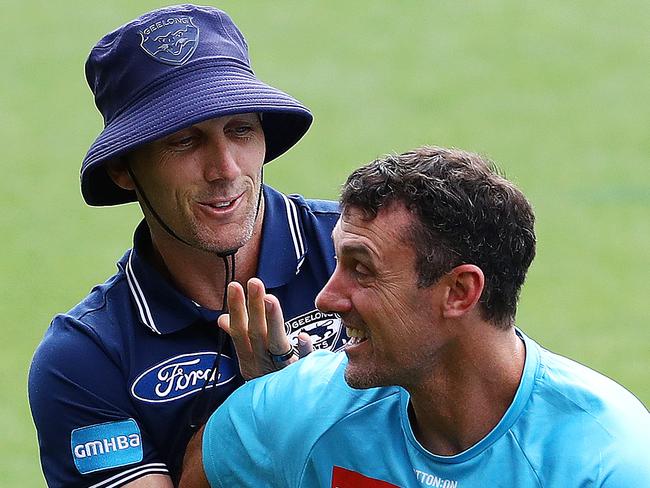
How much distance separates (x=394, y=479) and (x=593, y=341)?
16.2 feet

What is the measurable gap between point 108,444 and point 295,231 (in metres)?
0.78

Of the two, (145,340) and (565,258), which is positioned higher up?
(145,340)

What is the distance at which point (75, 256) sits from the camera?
917cm

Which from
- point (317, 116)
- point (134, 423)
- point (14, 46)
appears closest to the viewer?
point (134, 423)

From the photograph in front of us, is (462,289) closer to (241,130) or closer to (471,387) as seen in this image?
(471,387)

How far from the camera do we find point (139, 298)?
3932 millimetres

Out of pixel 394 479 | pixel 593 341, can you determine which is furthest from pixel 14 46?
pixel 394 479

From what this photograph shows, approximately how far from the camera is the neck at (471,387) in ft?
10.7

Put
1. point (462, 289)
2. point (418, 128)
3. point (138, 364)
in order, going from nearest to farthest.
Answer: point (462, 289) < point (138, 364) < point (418, 128)

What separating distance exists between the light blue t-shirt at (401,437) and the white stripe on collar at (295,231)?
0.46m

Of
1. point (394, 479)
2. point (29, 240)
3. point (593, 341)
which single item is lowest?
point (593, 341)

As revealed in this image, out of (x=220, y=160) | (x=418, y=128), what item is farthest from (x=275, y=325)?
(x=418, y=128)

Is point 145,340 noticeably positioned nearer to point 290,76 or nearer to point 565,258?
point 565,258

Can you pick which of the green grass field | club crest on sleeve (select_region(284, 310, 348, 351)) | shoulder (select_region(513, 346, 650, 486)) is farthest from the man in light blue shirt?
the green grass field
